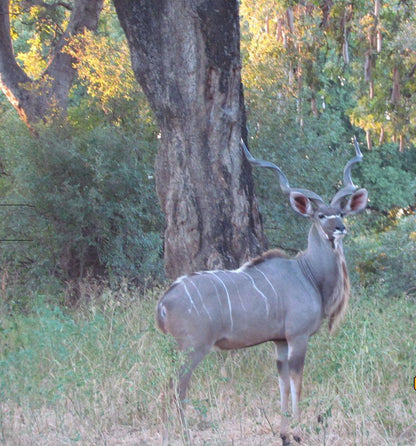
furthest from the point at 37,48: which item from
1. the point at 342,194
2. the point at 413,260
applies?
the point at 342,194

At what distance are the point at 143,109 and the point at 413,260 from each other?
5.05m

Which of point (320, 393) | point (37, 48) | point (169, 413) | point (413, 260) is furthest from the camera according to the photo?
point (37, 48)

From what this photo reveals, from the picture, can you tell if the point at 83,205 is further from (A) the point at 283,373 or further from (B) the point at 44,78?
(A) the point at 283,373

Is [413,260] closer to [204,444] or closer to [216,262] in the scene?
[216,262]

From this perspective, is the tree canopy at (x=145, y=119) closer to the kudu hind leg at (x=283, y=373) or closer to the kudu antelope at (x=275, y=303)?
the kudu antelope at (x=275, y=303)

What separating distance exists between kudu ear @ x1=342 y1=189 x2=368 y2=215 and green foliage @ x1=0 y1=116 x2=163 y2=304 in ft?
16.2

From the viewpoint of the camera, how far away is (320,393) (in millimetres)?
5410

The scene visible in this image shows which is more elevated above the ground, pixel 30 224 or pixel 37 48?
pixel 37 48

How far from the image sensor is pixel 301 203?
5902 mm

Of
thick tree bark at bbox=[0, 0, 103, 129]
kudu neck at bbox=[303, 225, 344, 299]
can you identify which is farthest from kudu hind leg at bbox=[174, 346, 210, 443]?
thick tree bark at bbox=[0, 0, 103, 129]

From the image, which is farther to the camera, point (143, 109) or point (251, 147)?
point (143, 109)

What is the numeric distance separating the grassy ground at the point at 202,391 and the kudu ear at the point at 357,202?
2.87 ft

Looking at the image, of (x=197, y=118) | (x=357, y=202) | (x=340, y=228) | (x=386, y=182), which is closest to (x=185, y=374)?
(x=340, y=228)

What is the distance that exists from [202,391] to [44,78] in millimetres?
7624
